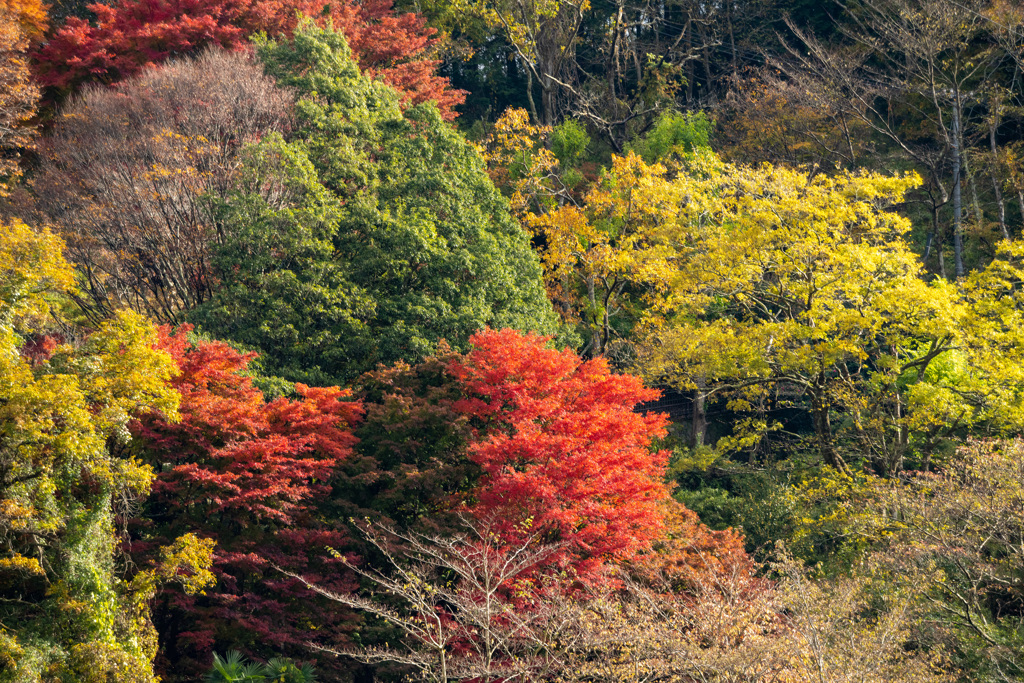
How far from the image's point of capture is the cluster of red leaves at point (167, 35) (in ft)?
76.0

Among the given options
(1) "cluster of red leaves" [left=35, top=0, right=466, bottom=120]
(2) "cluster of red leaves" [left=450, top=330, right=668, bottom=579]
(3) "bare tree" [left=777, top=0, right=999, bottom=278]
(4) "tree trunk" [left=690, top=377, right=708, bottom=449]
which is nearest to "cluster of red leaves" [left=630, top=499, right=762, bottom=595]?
(2) "cluster of red leaves" [left=450, top=330, right=668, bottom=579]

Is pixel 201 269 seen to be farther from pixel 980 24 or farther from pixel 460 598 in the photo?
pixel 980 24

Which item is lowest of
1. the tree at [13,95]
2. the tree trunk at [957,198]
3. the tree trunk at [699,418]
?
the tree trunk at [699,418]

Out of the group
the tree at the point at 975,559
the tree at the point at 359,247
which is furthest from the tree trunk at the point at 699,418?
the tree at the point at 975,559

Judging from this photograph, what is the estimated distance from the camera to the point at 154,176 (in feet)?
61.4

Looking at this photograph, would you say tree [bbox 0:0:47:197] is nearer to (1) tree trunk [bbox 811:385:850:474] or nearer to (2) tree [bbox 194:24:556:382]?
(2) tree [bbox 194:24:556:382]

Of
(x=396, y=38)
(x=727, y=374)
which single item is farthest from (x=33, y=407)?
(x=396, y=38)

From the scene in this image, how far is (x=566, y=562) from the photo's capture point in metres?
Answer: 11.8

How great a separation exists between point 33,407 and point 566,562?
277 inches

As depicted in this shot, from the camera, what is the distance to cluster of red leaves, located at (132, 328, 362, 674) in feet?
41.8

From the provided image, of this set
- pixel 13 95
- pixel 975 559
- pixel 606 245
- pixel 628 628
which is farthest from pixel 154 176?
pixel 975 559

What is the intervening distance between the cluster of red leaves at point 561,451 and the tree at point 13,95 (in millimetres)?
13795

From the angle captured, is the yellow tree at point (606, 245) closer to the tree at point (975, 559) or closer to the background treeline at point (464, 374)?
the background treeline at point (464, 374)

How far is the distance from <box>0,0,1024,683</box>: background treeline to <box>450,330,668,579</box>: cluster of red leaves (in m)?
0.08
